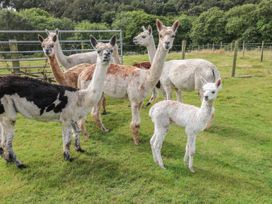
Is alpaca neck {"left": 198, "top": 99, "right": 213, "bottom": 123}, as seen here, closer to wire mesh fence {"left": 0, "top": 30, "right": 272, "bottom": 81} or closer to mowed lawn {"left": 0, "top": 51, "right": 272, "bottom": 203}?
mowed lawn {"left": 0, "top": 51, "right": 272, "bottom": 203}

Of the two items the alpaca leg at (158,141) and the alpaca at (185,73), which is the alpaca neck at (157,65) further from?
the alpaca at (185,73)

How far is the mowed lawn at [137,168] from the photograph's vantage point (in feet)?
12.2

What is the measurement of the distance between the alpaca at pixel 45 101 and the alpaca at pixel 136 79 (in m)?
0.80

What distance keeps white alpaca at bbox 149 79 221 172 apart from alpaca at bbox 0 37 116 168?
1.04m

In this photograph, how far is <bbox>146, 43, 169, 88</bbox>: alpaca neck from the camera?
466cm

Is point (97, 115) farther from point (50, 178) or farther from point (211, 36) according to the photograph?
point (211, 36)

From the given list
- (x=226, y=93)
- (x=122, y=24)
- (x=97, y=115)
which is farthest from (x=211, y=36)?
(x=97, y=115)

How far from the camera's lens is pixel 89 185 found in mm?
3912

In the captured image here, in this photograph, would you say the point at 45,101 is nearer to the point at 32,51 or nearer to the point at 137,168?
the point at 137,168

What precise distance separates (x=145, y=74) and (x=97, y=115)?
1.37 m

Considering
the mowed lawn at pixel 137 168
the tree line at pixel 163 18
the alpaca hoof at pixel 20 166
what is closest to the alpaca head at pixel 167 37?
the mowed lawn at pixel 137 168

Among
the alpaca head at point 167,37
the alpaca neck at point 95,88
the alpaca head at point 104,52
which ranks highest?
the alpaca head at point 167,37

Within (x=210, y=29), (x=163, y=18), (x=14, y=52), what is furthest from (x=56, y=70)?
(x=163, y=18)

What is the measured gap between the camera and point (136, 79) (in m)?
5.08
